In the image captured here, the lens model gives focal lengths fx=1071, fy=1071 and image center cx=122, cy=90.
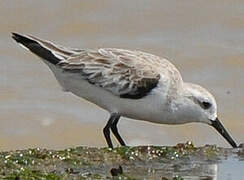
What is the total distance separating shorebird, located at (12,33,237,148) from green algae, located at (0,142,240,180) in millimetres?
1032

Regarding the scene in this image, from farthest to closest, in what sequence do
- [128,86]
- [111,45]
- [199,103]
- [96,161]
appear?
[111,45]
[199,103]
[128,86]
[96,161]

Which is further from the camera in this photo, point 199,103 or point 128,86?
point 199,103

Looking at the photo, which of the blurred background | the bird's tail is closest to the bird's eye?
the bird's tail

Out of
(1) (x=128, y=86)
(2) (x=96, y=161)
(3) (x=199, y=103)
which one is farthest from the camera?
(3) (x=199, y=103)

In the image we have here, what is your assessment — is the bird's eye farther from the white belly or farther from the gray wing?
the gray wing

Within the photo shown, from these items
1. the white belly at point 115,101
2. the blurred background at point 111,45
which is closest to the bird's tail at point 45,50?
the white belly at point 115,101

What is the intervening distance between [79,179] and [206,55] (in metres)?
7.36

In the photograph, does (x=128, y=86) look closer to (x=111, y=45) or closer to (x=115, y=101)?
(x=115, y=101)

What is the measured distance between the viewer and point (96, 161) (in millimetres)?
7711

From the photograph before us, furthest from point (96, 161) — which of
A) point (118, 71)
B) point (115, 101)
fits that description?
point (118, 71)

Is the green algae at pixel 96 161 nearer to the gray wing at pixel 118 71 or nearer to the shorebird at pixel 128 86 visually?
the shorebird at pixel 128 86

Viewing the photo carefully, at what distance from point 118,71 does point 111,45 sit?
16.0 feet

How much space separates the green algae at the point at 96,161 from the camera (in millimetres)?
7156

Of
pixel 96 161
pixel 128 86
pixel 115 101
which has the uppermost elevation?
pixel 128 86
